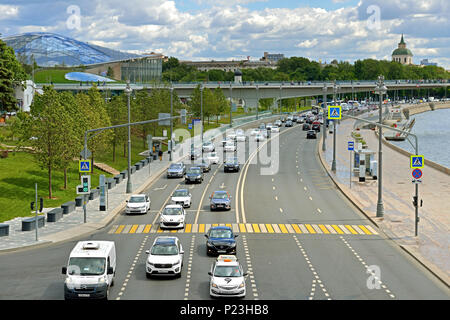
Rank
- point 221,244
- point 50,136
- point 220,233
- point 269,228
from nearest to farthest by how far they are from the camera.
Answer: point 221,244
point 220,233
point 269,228
point 50,136

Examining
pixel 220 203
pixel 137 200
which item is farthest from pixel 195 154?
pixel 137 200

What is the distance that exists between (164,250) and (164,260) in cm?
108

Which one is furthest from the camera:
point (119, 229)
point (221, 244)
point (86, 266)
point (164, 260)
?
point (119, 229)

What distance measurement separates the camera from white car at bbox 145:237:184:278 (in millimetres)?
29031

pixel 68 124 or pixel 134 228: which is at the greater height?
pixel 68 124

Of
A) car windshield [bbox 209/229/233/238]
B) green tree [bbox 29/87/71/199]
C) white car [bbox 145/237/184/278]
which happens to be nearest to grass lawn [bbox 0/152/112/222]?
green tree [bbox 29/87/71/199]

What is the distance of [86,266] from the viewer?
2606cm

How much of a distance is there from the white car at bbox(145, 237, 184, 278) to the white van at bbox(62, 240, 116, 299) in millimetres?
2257

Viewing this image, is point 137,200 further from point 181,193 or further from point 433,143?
point 433,143

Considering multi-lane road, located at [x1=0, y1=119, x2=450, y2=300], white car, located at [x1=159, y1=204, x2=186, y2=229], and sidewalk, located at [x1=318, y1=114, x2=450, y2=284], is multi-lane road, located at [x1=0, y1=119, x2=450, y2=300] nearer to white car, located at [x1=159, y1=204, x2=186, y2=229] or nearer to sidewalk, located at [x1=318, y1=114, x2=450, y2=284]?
white car, located at [x1=159, y1=204, x2=186, y2=229]

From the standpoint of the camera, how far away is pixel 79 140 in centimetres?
5678

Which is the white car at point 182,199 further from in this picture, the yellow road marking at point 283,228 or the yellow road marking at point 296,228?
the yellow road marking at point 296,228

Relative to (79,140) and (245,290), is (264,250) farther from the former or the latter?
(79,140)

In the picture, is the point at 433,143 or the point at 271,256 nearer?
the point at 271,256
